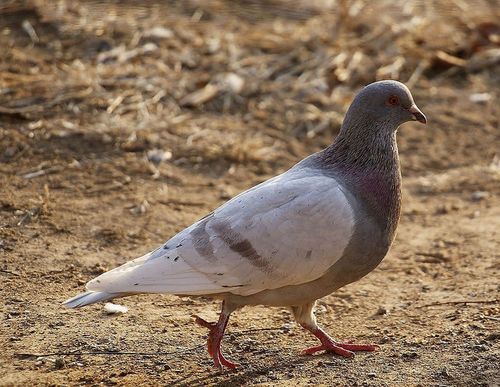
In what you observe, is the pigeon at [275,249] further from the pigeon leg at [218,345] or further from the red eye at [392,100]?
the red eye at [392,100]

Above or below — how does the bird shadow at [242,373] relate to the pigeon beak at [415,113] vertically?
below

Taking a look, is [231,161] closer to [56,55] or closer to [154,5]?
[56,55]

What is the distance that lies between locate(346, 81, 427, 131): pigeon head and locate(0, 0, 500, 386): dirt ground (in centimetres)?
116

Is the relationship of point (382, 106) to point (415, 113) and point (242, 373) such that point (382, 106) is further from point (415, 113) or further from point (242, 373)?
point (242, 373)

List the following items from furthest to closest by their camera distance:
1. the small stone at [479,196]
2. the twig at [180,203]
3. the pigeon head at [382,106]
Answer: the small stone at [479,196] < the twig at [180,203] < the pigeon head at [382,106]

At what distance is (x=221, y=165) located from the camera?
291 inches

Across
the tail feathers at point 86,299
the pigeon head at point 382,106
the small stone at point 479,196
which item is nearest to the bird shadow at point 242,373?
the tail feathers at point 86,299

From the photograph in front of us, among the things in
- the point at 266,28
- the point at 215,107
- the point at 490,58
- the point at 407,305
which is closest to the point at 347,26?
the point at 266,28

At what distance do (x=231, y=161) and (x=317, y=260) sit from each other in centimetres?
310

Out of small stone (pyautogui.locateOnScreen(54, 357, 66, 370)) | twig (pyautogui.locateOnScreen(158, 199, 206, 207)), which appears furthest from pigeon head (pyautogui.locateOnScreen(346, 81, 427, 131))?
twig (pyautogui.locateOnScreen(158, 199, 206, 207))

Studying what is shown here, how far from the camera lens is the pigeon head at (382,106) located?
16.0 ft

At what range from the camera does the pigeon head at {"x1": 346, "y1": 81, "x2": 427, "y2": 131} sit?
4.89 metres

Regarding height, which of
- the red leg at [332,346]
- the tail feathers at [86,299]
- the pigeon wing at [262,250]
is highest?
the pigeon wing at [262,250]

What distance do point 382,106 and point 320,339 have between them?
1270 mm
